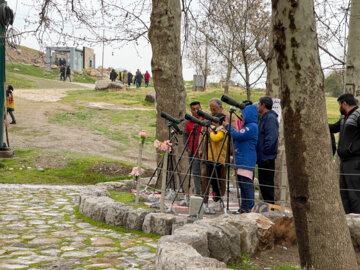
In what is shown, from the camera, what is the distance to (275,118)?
714cm

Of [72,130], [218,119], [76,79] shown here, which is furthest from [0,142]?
[76,79]

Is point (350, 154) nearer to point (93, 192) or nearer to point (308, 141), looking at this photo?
point (308, 141)

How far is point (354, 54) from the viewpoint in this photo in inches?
332

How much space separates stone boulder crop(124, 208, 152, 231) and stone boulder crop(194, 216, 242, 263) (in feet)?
5.55

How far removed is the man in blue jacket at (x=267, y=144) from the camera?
7.13m

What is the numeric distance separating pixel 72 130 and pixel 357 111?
15.7 meters

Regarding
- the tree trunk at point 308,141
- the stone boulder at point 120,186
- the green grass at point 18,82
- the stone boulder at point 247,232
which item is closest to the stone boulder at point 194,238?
the stone boulder at point 247,232

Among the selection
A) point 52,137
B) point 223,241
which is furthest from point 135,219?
point 52,137

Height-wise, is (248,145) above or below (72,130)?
above

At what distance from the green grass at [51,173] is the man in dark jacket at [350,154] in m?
6.86

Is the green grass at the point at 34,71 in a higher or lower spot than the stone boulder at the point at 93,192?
higher

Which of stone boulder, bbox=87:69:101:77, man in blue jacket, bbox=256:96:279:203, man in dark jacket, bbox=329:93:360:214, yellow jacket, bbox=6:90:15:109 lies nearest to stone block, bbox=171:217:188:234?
man in blue jacket, bbox=256:96:279:203

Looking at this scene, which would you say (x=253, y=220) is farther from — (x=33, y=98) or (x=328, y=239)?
(x=33, y=98)

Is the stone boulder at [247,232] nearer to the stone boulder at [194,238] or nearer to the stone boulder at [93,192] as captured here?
the stone boulder at [194,238]
